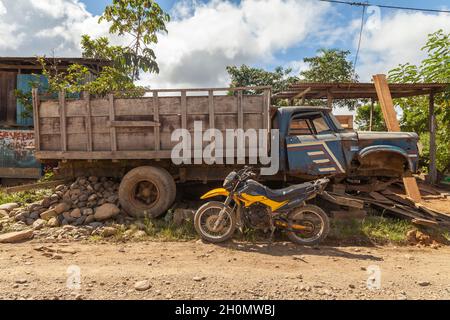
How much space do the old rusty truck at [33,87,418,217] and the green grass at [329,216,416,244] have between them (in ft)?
2.63

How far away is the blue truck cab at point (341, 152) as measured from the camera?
16.9ft

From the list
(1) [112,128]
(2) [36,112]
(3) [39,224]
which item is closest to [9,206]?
(3) [39,224]

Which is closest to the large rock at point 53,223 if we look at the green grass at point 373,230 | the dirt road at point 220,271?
the dirt road at point 220,271

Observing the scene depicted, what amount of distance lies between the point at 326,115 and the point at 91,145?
432 centimetres

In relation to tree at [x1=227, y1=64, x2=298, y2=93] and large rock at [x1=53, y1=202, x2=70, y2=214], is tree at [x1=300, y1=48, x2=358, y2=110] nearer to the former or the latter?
tree at [x1=227, y1=64, x2=298, y2=93]

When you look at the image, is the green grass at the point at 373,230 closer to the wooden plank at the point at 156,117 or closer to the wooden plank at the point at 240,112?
the wooden plank at the point at 240,112

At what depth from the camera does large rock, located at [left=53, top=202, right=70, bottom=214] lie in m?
5.29

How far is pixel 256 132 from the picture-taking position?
5.18 meters

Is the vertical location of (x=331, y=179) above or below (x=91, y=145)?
below

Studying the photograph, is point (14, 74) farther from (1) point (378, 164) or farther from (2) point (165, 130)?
(1) point (378, 164)

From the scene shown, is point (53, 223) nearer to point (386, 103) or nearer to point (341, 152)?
point (341, 152)

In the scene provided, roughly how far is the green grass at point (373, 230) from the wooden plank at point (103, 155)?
10.5ft
